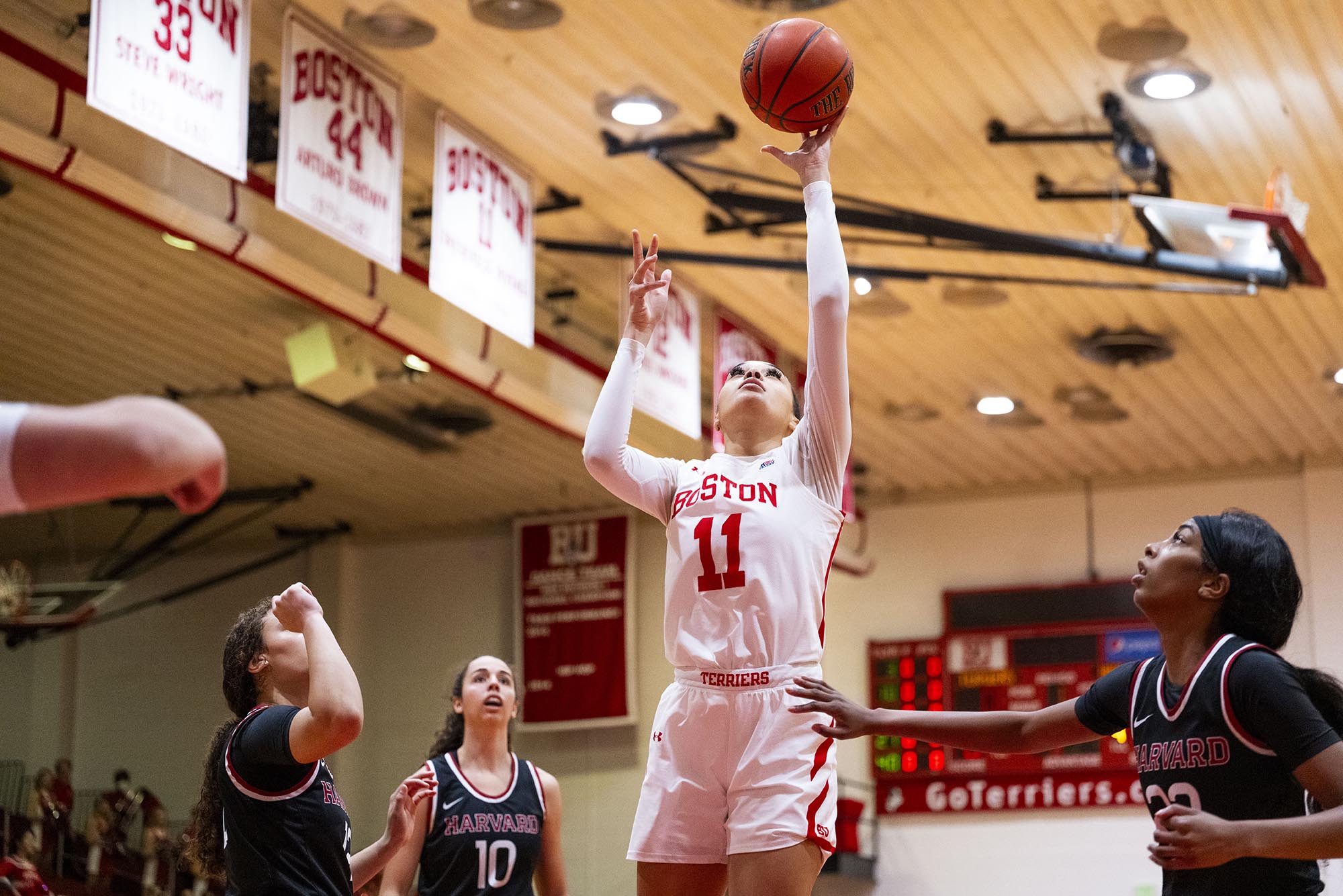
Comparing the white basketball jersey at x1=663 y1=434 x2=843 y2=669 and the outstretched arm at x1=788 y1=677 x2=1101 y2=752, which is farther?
the white basketball jersey at x1=663 y1=434 x2=843 y2=669

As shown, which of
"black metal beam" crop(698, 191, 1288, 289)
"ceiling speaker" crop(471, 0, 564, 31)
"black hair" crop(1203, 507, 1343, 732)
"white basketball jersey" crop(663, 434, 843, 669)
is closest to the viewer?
"black hair" crop(1203, 507, 1343, 732)

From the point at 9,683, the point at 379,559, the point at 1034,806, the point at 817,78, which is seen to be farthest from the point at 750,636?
the point at 9,683

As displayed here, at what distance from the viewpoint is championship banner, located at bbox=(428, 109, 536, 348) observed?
7.82m

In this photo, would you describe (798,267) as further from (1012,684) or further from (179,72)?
(1012,684)

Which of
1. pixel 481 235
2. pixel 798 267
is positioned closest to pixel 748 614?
pixel 481 235

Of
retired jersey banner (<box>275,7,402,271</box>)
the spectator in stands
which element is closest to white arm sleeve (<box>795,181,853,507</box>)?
the spectator in stands

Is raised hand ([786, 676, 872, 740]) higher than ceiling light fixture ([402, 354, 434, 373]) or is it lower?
lower

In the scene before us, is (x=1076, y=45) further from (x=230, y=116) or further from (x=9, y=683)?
(x=9, y=683)

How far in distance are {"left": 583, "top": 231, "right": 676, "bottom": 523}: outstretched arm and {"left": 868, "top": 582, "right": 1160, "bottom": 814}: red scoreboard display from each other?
1061 centimetres

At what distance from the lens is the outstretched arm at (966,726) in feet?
11.2

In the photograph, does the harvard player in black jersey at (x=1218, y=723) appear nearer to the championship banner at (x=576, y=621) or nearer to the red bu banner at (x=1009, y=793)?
the red bu banner at (x=1009, y=793)

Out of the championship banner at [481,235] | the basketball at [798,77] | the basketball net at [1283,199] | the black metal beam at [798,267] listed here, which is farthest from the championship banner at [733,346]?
the basketball at [798,77]

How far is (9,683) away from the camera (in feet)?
57.0

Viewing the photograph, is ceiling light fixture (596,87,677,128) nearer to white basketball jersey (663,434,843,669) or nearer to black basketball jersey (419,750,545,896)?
black basketball jersey (419,750,545,896)
